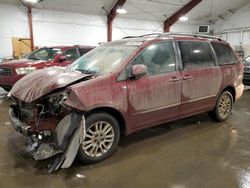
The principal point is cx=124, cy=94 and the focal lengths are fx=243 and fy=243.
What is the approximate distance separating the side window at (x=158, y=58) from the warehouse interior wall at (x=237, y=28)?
14.7 m

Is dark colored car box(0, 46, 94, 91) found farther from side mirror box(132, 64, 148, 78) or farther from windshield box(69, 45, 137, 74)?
side mirror box(132, 64, 148, 78)

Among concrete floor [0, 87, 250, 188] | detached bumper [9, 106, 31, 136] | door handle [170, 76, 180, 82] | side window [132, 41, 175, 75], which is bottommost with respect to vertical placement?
concrete floor [0, 87, 250, 188]

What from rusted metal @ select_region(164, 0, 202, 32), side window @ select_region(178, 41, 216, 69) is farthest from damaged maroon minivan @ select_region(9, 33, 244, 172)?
rusted metal @ select_region(164, 0, 202, 32)

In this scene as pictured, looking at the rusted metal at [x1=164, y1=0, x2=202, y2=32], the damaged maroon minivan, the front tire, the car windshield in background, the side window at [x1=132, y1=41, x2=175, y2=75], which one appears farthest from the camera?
the rusted metal at [x1=164, y1=0, x2=202, y2=32]

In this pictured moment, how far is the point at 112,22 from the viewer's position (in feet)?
48.4

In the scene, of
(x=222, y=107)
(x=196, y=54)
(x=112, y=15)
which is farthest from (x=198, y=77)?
(x=112, y=15)

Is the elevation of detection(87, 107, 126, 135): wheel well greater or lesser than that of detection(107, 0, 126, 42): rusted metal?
lesser

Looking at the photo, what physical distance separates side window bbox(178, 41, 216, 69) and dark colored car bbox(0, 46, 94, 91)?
3.85 metres

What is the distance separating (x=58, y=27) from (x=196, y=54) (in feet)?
35.6

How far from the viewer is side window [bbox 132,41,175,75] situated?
344 cm

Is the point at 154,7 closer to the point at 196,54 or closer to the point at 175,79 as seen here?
the point at 196,54

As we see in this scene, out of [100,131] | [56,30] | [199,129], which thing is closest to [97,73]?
[100,131]

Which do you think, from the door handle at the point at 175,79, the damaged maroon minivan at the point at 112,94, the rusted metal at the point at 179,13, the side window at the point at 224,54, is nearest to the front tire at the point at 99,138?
the damaged maroon minivan at the point at 112,94

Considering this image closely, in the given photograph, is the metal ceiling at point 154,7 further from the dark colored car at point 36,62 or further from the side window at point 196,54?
the side window at point 196,54
